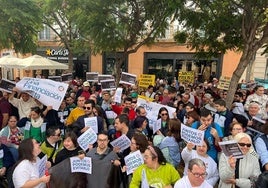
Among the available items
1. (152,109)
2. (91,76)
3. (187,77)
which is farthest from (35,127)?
(187,77)

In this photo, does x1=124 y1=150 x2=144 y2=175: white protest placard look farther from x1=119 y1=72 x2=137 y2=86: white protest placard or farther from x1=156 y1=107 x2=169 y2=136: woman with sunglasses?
x1=119 y1=72 x2=137 y2=86: white protest placard

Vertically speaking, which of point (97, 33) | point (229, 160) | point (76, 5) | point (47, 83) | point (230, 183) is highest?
point (76, 5)

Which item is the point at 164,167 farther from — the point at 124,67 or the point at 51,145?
the point at 124,67

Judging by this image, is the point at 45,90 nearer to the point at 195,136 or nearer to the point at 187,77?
the point at 195,136

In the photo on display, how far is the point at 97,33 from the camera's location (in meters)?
11.8

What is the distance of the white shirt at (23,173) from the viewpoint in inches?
147

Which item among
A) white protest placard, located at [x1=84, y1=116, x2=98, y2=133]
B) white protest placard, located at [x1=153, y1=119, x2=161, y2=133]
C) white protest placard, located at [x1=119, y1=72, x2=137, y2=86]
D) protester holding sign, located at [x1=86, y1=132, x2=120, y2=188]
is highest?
white protest placard, located at [x1=119, y1=72, x2=137, y2=86]

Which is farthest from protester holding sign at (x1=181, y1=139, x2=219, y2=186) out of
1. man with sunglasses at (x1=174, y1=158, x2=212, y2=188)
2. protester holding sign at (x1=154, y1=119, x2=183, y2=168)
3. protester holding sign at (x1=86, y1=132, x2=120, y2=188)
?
protester holding sign at (x1=86, y1=132, x2=120, y2=188)

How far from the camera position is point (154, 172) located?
149 inches

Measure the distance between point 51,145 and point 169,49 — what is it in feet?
65.2

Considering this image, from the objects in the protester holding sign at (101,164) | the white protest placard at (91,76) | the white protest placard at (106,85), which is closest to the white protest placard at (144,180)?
the protester holding sign at (101,164)

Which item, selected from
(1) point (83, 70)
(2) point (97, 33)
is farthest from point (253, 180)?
(1) point (83, 70)

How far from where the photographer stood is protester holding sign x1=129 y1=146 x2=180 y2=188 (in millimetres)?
3764

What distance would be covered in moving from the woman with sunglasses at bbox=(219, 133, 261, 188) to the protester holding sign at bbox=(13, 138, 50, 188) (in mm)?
2178
